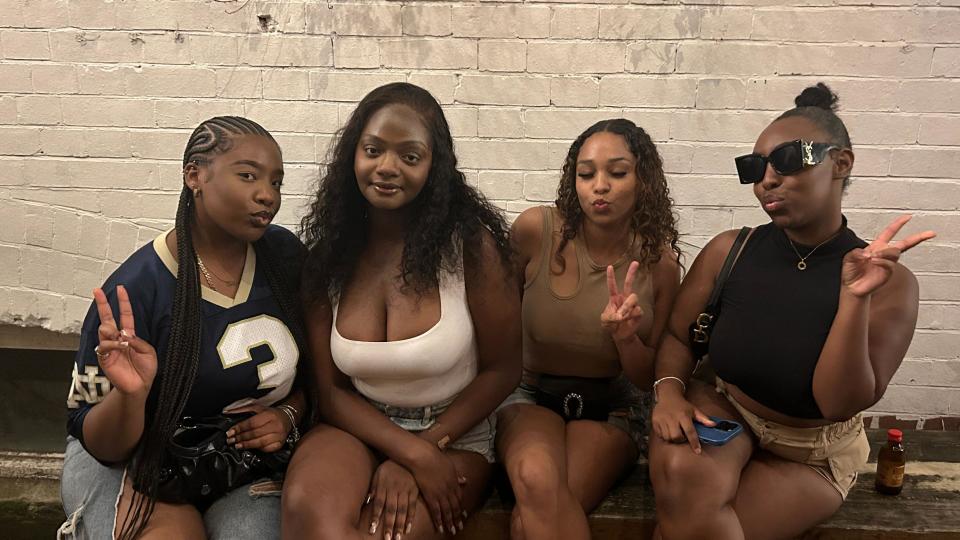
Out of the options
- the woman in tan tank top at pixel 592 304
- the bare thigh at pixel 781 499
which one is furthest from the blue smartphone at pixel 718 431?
the woman in tan tank top at pixel 592 304

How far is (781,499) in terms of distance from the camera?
5.93 ft

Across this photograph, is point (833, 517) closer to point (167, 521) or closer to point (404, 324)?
point (404, 324)

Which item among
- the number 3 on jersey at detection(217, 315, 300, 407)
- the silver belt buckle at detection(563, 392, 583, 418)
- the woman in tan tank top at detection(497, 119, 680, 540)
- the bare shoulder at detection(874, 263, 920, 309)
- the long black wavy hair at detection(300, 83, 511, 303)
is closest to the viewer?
the bare shoulder at detection(874, 263, 920, 309)

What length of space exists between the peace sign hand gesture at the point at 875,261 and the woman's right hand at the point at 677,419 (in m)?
0.51

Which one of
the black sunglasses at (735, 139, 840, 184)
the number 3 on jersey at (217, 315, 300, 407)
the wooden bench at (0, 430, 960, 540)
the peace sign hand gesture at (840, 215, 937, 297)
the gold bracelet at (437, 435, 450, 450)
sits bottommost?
the wooden bench at (0, 430, 960, 540)

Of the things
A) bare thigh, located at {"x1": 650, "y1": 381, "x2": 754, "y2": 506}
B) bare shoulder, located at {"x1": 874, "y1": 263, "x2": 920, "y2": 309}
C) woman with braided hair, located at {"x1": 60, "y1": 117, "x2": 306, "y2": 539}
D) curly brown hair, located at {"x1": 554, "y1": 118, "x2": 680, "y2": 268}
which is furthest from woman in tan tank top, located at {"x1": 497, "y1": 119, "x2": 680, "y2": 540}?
woman with braided hair, located at {"x1": 60, "y1": 117, "x2": 306, "y2": 539}

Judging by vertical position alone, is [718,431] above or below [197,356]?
below

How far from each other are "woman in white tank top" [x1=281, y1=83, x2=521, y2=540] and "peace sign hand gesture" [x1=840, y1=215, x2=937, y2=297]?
838 millimetres

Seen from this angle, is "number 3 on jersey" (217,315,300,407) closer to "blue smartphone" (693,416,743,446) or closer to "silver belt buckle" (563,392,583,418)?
"silver belt buckle" (563,392,583,418)

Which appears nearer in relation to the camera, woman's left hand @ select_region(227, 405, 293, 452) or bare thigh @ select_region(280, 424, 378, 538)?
bare thigh @ select_region(280, 424, 378, 538)

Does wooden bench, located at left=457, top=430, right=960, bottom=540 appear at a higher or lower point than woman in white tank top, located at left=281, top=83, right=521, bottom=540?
lower

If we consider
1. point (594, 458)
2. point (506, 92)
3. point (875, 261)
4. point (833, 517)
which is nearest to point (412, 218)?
point (594, 458)

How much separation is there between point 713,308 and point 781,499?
0.52m

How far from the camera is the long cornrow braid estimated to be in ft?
5.59
